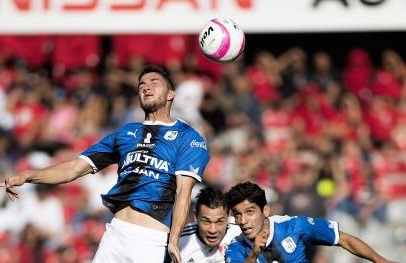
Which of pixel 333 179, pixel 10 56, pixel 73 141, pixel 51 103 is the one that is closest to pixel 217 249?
pixel 333 179

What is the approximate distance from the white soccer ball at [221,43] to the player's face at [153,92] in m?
0.78

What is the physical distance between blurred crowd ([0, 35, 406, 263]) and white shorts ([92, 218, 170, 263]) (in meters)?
4.44

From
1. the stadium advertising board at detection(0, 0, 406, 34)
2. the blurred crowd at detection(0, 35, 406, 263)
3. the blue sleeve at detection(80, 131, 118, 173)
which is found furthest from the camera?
the stadium advertising board at detection(0, 0, 406, 34)

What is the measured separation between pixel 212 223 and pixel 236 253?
65 centimetres

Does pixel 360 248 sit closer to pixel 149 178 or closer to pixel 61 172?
pixel 149 178

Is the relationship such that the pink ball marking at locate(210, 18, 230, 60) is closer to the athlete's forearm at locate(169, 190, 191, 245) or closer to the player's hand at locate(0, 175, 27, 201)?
the athlete's forearm at locate(169, 190, 191, 245)

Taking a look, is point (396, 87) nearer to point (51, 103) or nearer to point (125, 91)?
point (125, 91)

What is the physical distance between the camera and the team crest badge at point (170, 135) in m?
6.94

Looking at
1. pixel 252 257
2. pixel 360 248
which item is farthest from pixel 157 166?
pixel 360 248

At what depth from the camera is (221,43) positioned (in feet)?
25.2

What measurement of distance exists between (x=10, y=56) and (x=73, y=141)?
6.88 feet

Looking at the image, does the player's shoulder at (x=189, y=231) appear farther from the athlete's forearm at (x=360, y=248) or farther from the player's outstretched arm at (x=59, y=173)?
the athlete's forearm at (x=360, y=248)

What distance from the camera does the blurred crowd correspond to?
454 inches

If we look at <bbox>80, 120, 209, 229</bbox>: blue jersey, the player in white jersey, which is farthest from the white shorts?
the player in white jersey
